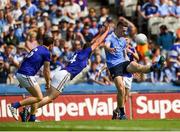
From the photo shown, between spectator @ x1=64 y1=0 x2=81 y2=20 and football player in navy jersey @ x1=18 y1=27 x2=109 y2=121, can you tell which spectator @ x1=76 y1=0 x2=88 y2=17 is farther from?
football player in navy jersey @ x1=18 y1=27 x2=109 y2=121

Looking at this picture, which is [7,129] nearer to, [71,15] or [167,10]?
[71,15]

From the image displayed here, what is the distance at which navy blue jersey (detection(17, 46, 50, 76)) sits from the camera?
19656mm

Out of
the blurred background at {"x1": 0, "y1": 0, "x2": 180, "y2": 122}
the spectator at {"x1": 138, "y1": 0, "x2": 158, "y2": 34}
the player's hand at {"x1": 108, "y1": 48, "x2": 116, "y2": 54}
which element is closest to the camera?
the player's hand at {"x1": 108, "y1": 48, "x2": 116, "y2": 54}

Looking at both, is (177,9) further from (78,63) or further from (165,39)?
(78,63)

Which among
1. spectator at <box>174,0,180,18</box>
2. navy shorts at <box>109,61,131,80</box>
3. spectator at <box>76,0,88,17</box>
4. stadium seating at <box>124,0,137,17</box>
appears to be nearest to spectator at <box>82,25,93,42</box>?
spectator at <box>76,0,88,17</box>

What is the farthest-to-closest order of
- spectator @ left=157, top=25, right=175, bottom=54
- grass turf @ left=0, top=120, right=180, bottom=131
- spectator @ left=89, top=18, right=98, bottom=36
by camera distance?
spectator @ left=157, top=25, right=175, bottom=54, spectator @ left=89, top=18, right=98, bottom=36, grass turf @ left=0, top=120, right=180, bottom=131

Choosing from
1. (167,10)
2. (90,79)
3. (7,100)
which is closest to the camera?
(7,100)

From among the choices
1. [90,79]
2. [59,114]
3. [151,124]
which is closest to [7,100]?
[59,114]

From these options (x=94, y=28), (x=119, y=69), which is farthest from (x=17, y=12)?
(x=119, y=69)

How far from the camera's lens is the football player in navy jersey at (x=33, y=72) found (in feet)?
64.1

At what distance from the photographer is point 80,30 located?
1104 inches

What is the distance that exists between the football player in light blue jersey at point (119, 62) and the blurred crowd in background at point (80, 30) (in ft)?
14.2

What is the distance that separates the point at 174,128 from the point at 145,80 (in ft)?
32.6

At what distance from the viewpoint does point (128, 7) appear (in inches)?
1199
